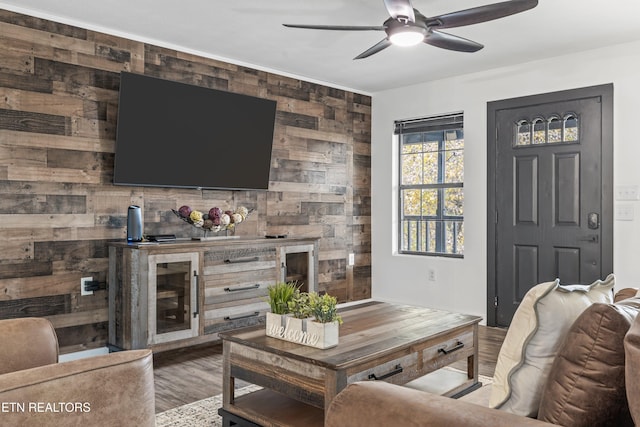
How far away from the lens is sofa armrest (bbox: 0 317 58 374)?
1.78 metres

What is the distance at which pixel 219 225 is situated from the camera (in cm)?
411

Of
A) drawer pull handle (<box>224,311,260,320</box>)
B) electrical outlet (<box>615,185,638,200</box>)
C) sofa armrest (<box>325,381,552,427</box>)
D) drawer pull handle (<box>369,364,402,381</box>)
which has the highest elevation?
electrical outlet (<box>615,185,638,200</box>)

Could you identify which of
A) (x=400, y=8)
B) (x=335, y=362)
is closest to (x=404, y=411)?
(x=335, y=362)

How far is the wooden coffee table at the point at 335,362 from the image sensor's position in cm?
212

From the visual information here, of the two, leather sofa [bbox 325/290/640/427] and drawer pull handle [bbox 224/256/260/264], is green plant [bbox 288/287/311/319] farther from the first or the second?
drawer pull handle [bbox 224/256/260/264]

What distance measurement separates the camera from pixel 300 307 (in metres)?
2.38

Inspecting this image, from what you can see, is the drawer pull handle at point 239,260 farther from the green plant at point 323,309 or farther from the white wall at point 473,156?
the white wall at point 473,156

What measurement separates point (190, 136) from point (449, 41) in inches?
82.1

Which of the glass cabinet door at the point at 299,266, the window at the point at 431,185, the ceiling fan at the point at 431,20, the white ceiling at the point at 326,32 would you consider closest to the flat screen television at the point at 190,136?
the white ceiling at the point at 326,32

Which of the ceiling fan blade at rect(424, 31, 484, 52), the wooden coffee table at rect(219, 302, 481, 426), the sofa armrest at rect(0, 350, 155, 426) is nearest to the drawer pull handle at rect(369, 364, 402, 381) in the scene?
the wooden coffee table at rect(219, 302, 481, 426)

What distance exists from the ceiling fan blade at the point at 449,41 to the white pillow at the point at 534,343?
199cm

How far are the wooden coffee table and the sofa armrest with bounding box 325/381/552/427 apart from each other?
70 centimetres

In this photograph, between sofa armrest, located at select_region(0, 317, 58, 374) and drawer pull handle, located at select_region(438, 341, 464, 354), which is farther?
drawer pull handle, located at select_region(438, 341, 464, 354)

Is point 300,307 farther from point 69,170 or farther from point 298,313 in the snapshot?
point 69,170
